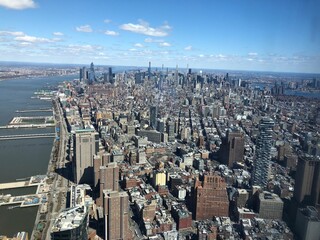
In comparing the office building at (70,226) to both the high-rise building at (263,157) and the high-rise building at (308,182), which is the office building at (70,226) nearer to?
the high-rise building at (308,182)

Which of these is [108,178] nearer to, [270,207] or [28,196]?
[28,196]

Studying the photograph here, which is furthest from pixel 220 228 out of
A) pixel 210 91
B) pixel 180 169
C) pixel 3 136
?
pixel 210 91

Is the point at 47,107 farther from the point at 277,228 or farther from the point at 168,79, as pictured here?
the point at 277,228

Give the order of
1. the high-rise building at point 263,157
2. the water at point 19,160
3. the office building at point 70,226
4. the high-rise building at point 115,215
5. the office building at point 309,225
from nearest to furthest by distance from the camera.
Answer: the office building at point 309,225 < the office building at point 70,226 < the high-rise building at point 115,215 < the water at point 19,160 < the high-rise building at point 263,157

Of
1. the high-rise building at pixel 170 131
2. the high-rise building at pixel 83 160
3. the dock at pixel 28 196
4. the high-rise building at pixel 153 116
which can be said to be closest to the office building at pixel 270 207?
the high-rise building at pixel 83 160

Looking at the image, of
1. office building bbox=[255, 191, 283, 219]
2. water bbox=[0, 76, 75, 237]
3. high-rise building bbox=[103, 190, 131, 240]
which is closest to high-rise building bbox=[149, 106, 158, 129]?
water bbox=[0, 76, 75, 237]

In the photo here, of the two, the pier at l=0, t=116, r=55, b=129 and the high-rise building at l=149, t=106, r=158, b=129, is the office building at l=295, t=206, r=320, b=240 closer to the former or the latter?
the high-rise building at l=149, t=106, r=158, b=129

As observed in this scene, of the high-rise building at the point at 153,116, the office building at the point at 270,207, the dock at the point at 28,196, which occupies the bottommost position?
the dock at the point at 28,196
